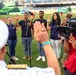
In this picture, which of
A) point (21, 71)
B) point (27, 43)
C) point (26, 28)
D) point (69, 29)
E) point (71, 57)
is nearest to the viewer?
point (21, 71)

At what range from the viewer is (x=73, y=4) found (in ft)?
53.9

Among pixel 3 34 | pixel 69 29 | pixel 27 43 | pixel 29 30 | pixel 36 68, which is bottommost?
pixel 27 43

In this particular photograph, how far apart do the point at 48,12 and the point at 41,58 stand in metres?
9.97

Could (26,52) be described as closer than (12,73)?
No

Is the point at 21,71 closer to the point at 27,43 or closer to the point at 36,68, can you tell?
the point at 36,68

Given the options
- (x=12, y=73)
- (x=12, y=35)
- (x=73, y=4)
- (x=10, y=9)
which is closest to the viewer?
(x=12, y=73)

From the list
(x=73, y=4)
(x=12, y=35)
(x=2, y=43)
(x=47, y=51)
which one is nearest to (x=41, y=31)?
(x=47, y=51)

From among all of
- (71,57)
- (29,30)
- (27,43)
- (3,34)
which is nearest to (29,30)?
(29,30)

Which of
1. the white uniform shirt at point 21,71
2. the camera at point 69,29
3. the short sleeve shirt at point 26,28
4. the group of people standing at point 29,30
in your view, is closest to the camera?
the white uniform shirt at point 21,71

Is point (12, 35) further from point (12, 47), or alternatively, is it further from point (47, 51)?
point (47, 51)

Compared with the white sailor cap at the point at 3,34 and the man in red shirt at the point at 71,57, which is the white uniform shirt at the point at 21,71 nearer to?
the white sailor cap at the point at 3,34

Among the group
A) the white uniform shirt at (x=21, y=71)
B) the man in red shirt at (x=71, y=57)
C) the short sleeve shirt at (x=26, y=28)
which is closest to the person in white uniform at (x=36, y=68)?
the white uniform shirt at (x=21, y=71)

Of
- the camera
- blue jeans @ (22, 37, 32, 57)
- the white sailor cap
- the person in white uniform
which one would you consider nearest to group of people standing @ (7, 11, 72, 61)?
blue jeans @ (22, 37, 32, 57)

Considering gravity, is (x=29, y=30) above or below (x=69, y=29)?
below
